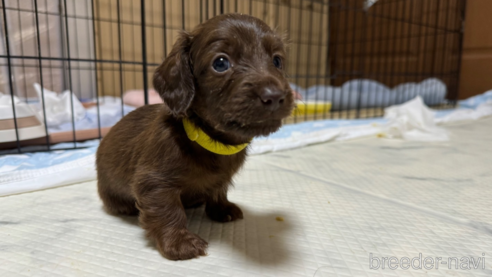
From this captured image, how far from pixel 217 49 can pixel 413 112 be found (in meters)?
2.13

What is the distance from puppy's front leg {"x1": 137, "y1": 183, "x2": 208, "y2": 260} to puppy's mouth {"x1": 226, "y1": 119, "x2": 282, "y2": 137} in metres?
0.25

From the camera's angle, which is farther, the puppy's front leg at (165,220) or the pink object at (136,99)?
the pink object at (136,99)

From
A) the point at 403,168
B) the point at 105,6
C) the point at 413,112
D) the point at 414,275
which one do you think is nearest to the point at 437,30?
the point at 413,112

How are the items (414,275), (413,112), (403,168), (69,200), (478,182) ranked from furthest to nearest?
1. (413,112)
2. (403,168)
3. (478,182)
4. (69,200)
5. (414,275)

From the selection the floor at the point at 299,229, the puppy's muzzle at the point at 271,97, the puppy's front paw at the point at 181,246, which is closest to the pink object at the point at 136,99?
the floor at the point at 299,229

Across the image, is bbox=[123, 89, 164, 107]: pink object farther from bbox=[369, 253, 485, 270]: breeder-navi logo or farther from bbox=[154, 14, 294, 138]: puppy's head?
bbox=[369, 253, 485, 270]: breeder-navi logo

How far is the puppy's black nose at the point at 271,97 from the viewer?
714 mm

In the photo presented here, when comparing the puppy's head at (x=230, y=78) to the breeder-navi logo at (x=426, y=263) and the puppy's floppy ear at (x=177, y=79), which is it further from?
the breeder-navi logo at (x=426, y=263)

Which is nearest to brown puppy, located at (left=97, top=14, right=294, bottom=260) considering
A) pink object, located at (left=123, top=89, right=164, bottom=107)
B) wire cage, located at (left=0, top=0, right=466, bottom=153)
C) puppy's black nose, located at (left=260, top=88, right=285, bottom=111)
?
puppy's black nose, located at (left=260, top=88, right=285, bottom=111)

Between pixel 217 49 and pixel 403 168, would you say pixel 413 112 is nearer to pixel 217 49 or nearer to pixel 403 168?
pixel 403 168

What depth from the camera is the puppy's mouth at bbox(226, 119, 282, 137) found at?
75 cm

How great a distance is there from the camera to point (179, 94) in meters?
0.84

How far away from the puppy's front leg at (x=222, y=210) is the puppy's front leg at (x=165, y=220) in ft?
0.62

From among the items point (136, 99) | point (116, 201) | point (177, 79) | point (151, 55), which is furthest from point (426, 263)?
point (151, 55)
